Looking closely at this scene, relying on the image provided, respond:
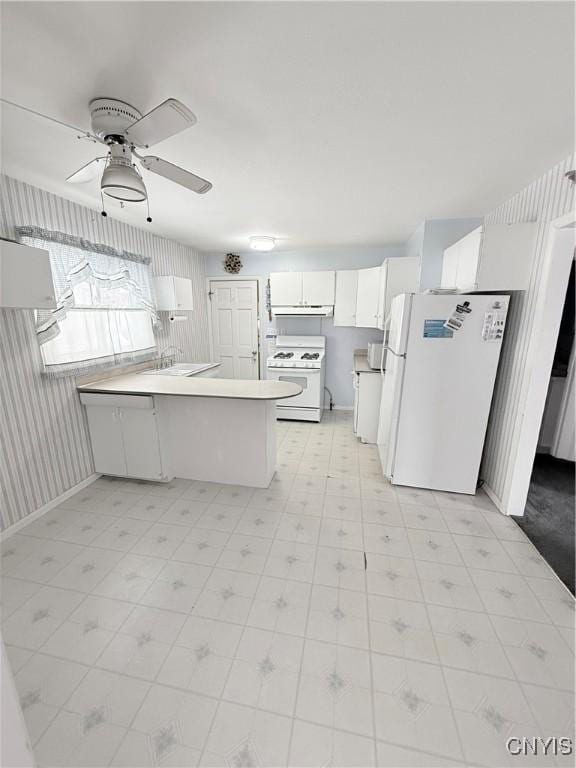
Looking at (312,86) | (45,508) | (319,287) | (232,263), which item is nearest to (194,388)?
(45,508)

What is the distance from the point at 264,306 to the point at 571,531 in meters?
4.23

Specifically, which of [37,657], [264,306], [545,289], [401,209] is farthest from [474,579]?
[264,306]

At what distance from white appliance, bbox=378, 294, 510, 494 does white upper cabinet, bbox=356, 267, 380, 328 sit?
1.19 metres

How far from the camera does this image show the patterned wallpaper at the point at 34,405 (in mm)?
2137

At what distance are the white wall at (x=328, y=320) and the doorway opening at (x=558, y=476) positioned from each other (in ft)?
6.85

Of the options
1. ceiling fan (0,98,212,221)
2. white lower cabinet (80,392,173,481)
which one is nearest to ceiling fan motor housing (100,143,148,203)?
ceiling fan (0,98,212,221)

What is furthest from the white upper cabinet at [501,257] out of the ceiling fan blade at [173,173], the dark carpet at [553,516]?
the ceiling fan blade at [173,173]

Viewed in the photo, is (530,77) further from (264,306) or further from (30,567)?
(264,306)

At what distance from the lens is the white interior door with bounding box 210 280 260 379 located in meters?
4.89

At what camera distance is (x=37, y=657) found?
142 centimetres

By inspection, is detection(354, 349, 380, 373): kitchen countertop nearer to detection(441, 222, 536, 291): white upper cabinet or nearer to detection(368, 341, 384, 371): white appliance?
detection(368, 341, 384, 371): white appliance

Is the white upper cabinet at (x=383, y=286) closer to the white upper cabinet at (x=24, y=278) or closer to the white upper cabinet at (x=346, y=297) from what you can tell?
the white upper cabinet at (x=346, y=297)

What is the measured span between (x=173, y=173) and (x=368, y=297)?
294 cm

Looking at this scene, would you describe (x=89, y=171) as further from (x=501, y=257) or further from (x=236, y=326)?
(x=236, y=326)
